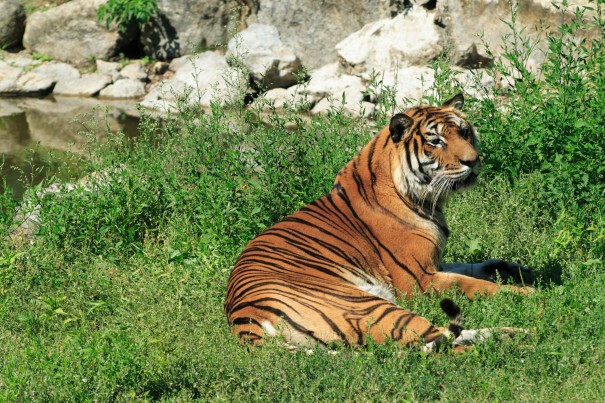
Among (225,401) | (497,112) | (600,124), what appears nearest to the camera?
(225,401)

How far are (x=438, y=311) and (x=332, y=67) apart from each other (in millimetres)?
9400

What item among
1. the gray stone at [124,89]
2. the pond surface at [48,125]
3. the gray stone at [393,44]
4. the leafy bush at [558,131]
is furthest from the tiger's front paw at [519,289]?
the gray stone at [124,89]

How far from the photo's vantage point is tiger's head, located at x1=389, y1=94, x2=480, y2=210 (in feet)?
17.8

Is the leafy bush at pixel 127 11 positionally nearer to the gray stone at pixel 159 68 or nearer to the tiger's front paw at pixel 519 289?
the gray stone at pixel 159 68

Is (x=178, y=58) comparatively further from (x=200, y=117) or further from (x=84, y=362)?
(x=84, y=362)

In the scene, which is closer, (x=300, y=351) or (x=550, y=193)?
(x=300, y=351)

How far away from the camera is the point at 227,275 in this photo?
19.6 feet

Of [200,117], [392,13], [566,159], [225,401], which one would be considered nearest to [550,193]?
[566,159]

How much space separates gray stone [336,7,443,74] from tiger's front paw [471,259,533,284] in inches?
271

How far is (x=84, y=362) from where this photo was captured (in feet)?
14.0

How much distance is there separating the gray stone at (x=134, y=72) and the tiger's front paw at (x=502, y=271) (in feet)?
35.2

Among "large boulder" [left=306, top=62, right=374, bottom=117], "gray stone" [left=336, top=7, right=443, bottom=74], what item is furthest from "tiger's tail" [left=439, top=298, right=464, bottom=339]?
"gray stone" [left=336, top=7, right=443, bottom=74]

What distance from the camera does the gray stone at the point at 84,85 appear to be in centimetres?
1541

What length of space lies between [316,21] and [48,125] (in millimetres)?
4683
